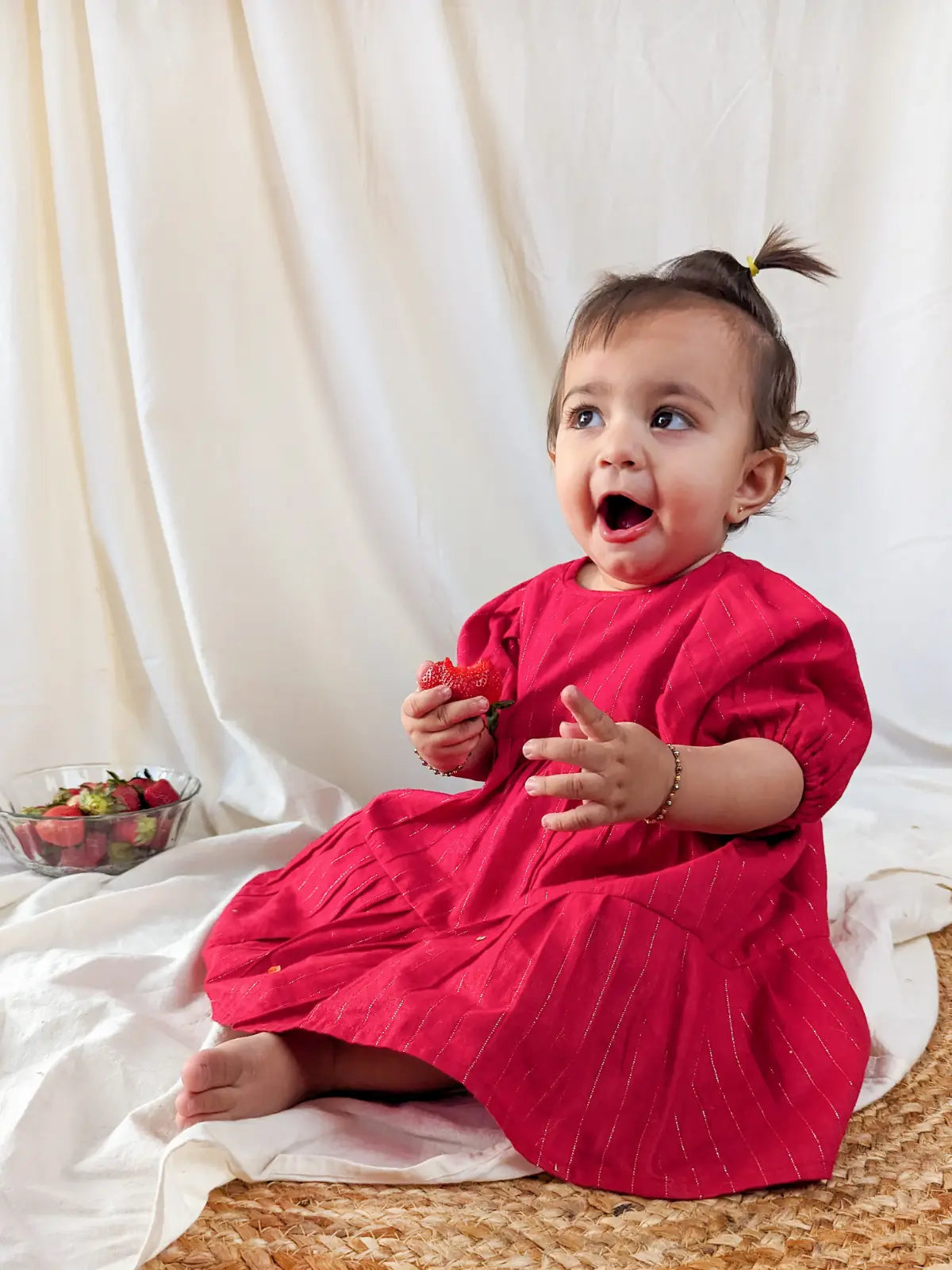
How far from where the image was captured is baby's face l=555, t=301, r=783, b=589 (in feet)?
3.59

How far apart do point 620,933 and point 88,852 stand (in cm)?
80

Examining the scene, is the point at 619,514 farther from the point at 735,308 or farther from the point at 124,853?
the point at 124,853

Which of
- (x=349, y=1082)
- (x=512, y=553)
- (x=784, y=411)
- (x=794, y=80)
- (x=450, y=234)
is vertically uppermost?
(x=794, y=80)

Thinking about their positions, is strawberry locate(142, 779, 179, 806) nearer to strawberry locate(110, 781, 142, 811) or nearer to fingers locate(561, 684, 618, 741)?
strawberry locate(110, 781, 142, 811)

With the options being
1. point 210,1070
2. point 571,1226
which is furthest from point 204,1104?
point 571,1226

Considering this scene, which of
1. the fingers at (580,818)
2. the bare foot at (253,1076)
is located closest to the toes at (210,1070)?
the bare foot at (253,1076)

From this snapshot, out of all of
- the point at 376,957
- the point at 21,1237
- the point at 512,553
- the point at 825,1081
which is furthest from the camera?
the point at 512,553

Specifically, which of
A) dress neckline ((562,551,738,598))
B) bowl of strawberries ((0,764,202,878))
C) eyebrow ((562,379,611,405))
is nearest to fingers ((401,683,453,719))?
dress neckline ((562,551,738,598))

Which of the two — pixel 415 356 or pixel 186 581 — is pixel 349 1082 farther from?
pixel 415 356

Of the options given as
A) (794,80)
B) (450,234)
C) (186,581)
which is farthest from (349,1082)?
(794,80)

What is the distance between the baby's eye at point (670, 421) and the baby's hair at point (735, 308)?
0.24ft

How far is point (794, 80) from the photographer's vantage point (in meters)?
1.77

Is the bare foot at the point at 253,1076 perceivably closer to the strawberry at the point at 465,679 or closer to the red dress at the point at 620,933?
the red dress at the point at 620,933

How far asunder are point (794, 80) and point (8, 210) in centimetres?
111
